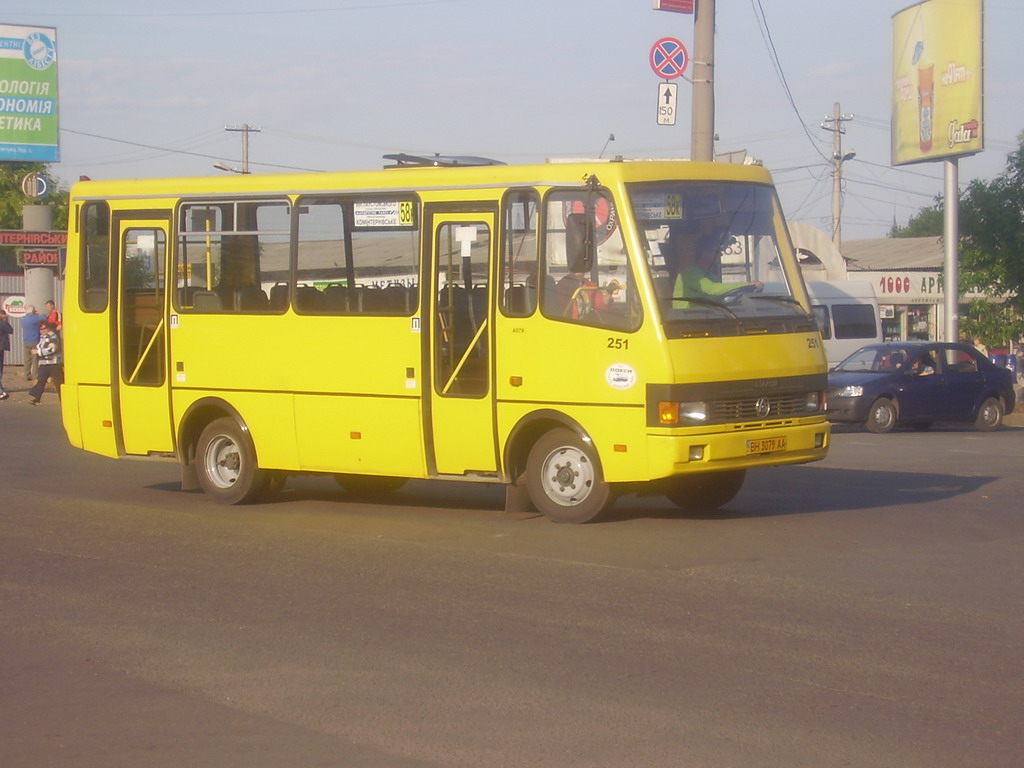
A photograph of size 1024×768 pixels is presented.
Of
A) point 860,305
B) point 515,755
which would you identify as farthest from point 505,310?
point 860,305

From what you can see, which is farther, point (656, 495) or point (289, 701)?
point (656, 495)

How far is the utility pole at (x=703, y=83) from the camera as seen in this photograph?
21.5 metres

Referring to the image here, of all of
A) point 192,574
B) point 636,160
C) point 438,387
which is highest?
point 636,160

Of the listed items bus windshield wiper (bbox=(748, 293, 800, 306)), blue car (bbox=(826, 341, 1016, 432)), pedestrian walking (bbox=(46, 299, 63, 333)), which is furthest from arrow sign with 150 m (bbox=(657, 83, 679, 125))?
pedestrian walking (bbox=(46, 299, 63, 333))

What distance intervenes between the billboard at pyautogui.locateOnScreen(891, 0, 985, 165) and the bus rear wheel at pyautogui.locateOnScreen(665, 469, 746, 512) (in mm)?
20129

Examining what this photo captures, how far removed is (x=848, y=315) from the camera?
31.9m

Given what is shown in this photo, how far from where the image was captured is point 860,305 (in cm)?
3209

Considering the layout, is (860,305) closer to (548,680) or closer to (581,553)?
(581,553)

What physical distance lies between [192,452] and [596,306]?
15.4 ft

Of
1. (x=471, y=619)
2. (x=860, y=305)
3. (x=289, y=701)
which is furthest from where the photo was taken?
(x=860, y=305)

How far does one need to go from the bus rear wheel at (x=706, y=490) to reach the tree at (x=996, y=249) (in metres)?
23.9

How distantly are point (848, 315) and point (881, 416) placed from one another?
7.63 metres

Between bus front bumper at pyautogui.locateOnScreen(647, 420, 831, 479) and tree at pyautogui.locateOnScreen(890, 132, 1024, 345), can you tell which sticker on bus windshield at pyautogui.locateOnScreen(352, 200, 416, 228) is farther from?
tree at pyautogui.locateOnScreen(890, 132, 1024, 345)

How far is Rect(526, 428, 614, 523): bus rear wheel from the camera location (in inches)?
460
